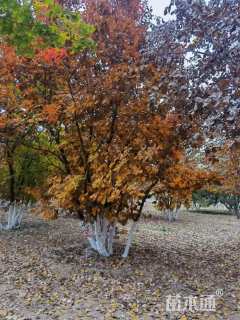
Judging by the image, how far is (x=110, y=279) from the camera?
5.87m

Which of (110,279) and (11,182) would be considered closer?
(110,279)

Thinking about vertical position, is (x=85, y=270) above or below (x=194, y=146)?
below

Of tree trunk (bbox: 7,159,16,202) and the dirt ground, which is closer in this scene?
the dirt ground

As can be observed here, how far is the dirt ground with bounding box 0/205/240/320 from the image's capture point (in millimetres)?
4617

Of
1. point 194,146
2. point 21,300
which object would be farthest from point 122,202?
point 21,300

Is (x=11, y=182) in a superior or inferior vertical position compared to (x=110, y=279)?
superior

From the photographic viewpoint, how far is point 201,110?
4.21 metres

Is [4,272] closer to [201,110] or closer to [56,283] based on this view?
[56,283]

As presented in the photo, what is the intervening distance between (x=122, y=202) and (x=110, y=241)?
108 centimetres

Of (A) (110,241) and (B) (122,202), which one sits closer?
(B) (122,202)

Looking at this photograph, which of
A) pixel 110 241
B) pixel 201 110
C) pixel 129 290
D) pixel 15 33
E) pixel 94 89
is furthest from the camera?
pixel 110 241

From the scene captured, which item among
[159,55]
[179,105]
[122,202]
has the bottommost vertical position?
[122,202]

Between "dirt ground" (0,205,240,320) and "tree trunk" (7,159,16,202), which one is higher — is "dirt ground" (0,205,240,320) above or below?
below

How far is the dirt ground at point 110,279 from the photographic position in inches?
182
